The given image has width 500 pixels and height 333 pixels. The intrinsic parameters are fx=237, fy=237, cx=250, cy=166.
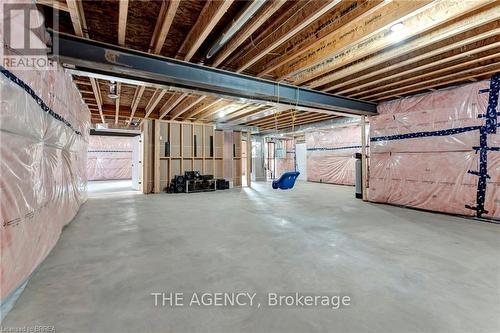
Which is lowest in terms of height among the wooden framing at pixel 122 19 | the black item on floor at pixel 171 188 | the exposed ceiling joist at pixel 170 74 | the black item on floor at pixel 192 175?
the black item on floor at pixel 171 188

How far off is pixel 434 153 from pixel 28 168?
6117 mm

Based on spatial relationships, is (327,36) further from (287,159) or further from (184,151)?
(287,159)

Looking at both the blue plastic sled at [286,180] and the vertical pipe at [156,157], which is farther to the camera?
the vertical pipe at [156,157]

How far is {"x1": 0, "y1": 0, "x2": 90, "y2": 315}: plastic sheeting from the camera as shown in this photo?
61.1 inches

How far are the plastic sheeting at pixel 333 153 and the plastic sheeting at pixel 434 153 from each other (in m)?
3.81

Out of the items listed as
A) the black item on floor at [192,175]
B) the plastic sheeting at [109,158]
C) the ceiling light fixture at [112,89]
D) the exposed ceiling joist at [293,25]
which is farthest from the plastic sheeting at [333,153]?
the plastic sheeting at [109,158]

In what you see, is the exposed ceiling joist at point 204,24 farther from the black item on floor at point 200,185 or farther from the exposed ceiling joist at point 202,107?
the black item on floor at point 200,185

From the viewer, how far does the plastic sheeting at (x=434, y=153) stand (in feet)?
13.7

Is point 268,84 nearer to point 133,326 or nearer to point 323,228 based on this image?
point 323,228

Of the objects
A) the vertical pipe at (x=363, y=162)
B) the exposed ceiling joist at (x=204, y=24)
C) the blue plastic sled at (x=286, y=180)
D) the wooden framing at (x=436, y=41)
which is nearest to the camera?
the exposed ceiling joist at (x=204, y=24)

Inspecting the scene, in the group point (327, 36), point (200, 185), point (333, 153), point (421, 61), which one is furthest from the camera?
point (333, 153)

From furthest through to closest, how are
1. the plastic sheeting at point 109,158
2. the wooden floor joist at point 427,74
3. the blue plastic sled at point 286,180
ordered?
the plastic sheeting at point 109,158
the blue plastic sled at point 286,180
the wooden floor joist at point 427,74

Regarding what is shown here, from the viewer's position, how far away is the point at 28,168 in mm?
1888

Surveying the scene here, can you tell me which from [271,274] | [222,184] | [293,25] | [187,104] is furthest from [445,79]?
[222,184]
